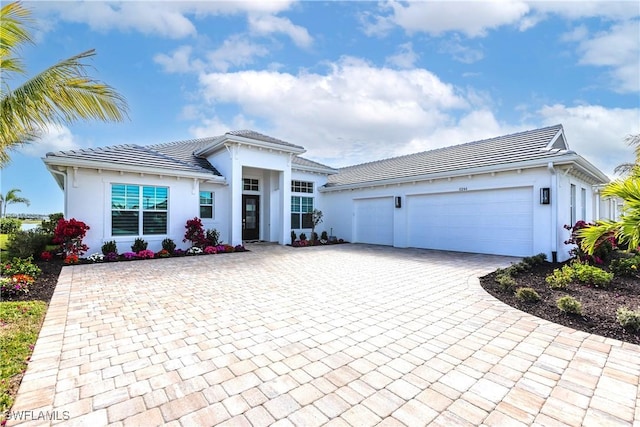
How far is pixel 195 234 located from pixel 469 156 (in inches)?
459

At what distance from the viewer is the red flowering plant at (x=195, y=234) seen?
37.0 ft

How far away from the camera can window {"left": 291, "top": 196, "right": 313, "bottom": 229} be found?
623 inches

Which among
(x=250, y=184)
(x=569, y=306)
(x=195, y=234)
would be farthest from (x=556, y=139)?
(x=195, y=234)

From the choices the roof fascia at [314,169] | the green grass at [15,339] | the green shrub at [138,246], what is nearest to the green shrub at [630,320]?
the green grass at [15,339]

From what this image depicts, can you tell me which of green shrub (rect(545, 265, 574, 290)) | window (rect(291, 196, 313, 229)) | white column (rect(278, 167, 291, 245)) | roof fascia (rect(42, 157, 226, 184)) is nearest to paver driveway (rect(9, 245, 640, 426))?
green shrub (rect(545, 265, 574, 290))

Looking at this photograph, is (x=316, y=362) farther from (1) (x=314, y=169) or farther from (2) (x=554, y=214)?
(1) (x=314, y=169)

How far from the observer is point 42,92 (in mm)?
5348

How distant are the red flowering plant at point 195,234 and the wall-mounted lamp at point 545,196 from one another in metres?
11.9

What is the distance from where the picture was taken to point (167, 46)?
989 cm

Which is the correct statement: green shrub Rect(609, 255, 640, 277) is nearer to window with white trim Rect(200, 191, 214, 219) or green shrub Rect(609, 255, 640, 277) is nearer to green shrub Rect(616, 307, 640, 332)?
green shrub Rect(616, 307, 640, 332)

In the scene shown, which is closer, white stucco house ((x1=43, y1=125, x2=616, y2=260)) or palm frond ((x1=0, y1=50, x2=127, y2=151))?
palm frond ((x1=0, y1=50, x2=127, y2=151))

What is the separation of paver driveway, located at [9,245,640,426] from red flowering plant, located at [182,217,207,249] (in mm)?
5443

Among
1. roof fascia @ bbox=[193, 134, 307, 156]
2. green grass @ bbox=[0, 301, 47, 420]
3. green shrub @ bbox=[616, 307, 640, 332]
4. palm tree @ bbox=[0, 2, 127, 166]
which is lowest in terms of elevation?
green grass @ bbox=[0, 301, 47, 420]

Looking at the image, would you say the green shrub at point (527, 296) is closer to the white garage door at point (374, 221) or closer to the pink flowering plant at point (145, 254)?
the white garage door at point (374, 221)
